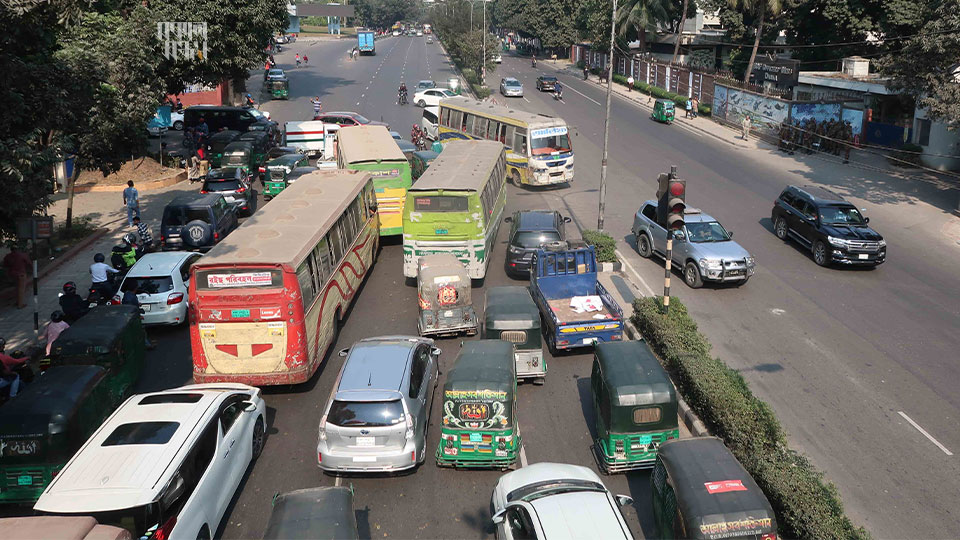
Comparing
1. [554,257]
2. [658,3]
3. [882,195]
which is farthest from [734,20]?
[554,257]

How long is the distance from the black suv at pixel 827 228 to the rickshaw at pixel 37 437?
2117 cm

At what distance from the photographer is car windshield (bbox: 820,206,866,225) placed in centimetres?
2373

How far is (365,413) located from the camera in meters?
12.3

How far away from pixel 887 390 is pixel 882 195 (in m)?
20.3

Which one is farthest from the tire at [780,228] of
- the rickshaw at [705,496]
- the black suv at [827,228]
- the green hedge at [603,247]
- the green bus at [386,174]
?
the rickshaw at [705,496]

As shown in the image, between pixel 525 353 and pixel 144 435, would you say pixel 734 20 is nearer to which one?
pixel 525 353

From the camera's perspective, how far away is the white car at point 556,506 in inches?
361

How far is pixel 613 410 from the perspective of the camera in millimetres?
12297

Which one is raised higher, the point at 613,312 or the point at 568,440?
the point at 613,312

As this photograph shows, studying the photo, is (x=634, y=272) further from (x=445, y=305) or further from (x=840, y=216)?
(x=445, y=305)

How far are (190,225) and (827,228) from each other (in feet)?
68.2

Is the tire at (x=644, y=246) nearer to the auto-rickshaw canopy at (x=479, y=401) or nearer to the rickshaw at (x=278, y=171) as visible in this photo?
the auto-rickshaw canopy at (x=479, y=401)

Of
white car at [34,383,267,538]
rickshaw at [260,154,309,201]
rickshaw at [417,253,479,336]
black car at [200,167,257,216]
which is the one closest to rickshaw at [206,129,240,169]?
rickshaw at [260,154,309,201]

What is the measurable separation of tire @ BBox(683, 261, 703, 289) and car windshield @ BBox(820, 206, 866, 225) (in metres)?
5.21
